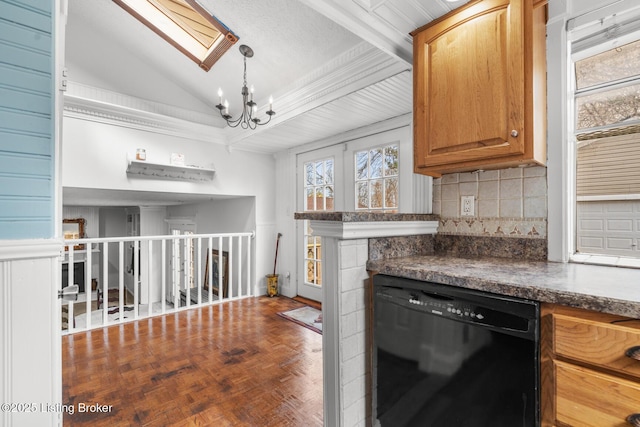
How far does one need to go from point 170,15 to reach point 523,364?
3.53m

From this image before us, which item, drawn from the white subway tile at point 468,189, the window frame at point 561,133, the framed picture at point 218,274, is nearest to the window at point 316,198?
the framed picture at point 218,274

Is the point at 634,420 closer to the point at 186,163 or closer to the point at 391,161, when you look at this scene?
the point at 391,161

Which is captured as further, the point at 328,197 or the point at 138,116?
the point at 328,197

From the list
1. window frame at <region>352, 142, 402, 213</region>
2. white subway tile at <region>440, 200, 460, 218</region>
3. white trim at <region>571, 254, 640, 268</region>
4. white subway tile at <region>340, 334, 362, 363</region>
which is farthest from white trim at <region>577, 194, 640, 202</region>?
window frame at <region>352, 142, 402, 213</region>

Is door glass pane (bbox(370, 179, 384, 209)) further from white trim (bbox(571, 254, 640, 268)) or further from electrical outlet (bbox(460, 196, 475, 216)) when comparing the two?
white trim (bbox(571, 254, 640, 268))

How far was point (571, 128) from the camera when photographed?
1.40 meters

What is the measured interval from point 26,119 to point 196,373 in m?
1.73

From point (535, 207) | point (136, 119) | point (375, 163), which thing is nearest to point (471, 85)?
point (535, 207)

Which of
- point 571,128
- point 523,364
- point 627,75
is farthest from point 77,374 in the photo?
point 627,75

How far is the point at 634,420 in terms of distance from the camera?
73 cm

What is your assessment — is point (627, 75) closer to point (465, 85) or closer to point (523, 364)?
point (465, 85)

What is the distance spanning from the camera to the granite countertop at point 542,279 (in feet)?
2.62

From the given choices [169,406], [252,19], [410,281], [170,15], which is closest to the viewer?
[410,281]

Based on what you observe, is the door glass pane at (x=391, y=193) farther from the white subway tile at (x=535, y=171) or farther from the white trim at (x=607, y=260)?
the white trim at (x=607, y=260)
